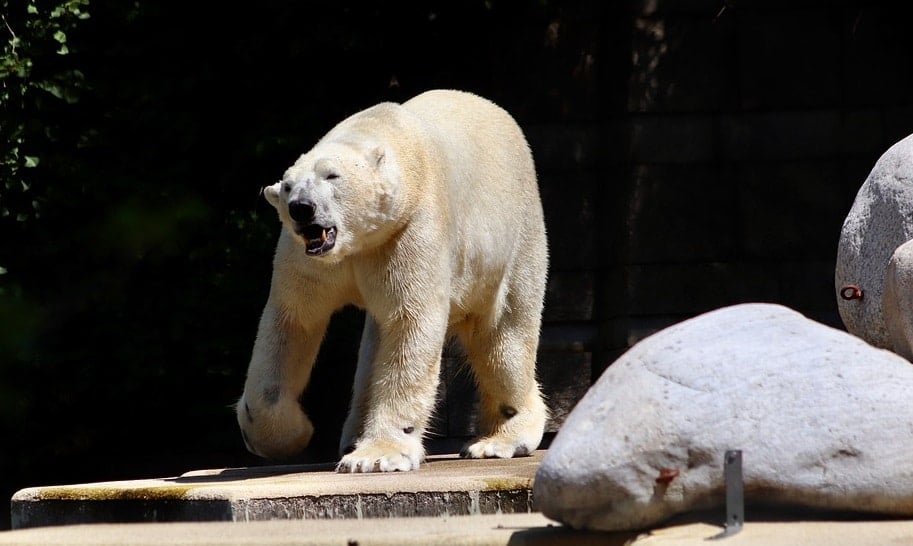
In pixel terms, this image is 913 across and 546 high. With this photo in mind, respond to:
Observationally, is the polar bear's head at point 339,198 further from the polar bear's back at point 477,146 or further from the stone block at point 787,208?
the stone block at point 787,208

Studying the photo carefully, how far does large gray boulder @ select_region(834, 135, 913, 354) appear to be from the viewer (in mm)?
4617

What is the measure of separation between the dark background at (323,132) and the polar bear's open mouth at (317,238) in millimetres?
2680

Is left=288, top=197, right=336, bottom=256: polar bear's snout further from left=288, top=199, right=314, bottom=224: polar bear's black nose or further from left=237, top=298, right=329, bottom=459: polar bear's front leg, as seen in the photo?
left=237, top=298, right=329, bottom=459: polar bear's front leg

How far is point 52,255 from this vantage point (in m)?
8.00

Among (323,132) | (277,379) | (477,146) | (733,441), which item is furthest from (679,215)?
(733,441)

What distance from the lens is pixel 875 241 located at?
471cm

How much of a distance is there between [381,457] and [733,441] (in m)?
2.07

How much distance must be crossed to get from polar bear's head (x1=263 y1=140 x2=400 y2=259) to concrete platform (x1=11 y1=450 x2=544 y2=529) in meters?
0.86

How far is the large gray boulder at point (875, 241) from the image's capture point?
462 centimetres

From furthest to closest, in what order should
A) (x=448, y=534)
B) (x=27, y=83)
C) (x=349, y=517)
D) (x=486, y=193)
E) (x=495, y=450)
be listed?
(x=27, y=83), (x=486, y=193), (x=495, y=450), (x=349, y=517), (x=448, y=534)

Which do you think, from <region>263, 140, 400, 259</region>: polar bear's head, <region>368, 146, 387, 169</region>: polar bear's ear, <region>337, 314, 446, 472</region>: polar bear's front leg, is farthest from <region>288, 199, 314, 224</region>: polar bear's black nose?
<region>337, 314, 446, 472</region>: polar bear's front leg

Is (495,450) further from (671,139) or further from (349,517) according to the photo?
(671,139)

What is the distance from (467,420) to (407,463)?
117 inches

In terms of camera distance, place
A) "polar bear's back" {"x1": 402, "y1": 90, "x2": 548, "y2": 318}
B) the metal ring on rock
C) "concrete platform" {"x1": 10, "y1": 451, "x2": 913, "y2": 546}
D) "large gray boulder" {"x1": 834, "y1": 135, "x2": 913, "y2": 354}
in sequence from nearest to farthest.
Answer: "concrete platform" {"x1": 10, "y1": 451, "x2": 913, "y2": 546} < "large gray boulder" {"x1": 834, "y1": 135, "x2": 913, "y2": 354} < the metal ring on rock < "polar bear's back" {"x1": 402, "y1": 90, "x2": 548, "y2": 318}
